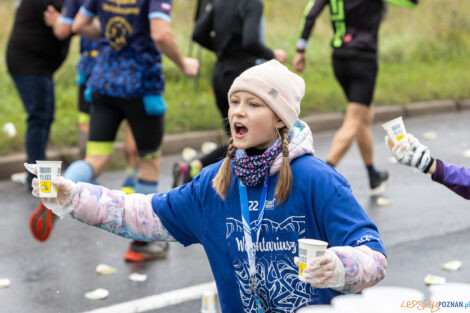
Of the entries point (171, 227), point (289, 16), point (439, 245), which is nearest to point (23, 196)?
point (439, 245)

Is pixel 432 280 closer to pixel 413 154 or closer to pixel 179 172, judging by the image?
pixel 413 154

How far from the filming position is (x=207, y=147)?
30.1 feet

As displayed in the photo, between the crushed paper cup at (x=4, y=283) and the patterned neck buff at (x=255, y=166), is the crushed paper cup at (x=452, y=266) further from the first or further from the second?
the patterned neck buff at (x=255, y=166)

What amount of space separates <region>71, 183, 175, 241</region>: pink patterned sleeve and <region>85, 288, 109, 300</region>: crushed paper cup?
188 centimetres

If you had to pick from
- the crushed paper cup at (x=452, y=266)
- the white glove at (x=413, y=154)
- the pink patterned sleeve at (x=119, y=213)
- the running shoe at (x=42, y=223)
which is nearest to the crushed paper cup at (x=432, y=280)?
the crushed paper cup at (x=452, y=266)

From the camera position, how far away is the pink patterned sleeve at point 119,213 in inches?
131

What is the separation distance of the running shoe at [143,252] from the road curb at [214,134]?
2647 millimetres

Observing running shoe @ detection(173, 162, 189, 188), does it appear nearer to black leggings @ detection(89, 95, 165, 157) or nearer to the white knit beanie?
black leggings @ detection(89, 95, 165, 157)

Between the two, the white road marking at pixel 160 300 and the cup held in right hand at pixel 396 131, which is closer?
the cup held in right hand at pixel 396 131

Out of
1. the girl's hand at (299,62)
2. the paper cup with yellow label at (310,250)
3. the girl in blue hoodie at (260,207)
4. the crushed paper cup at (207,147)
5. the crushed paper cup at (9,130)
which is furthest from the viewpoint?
the crushed paper cup at (207,147)

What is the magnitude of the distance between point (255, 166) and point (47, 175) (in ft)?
2.46

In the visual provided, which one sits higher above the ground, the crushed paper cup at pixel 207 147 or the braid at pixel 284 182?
the braid at pixel 284 182

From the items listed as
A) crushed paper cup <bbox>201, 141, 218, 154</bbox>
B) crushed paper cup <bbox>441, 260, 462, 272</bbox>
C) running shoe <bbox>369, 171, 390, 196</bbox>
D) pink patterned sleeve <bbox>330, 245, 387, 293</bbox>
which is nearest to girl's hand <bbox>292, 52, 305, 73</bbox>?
running shoe <bbox>369, 171, 390, 196</bbox>

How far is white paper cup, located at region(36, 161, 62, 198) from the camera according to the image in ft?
10.2
